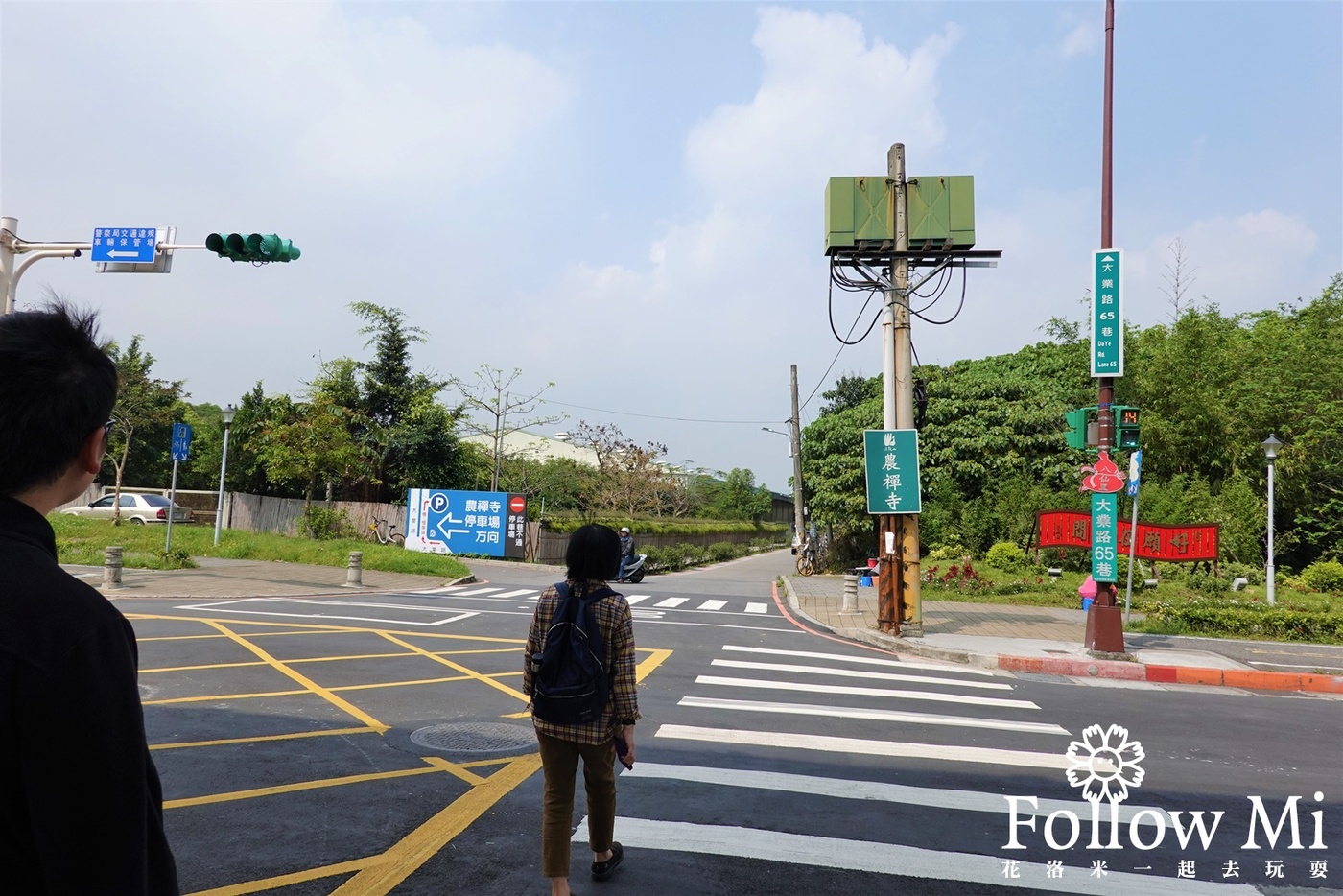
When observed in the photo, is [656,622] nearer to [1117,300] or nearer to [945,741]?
[945,741]

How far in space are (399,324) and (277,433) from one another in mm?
6204

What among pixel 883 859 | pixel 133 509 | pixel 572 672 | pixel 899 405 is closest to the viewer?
pixel 572 672

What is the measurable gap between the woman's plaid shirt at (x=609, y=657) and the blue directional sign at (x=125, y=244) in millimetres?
9744

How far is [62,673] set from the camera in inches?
55.1

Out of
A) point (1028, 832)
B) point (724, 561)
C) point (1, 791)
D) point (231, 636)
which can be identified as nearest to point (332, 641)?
point (231, 636)

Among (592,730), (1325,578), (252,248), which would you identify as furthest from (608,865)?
(1325,578)

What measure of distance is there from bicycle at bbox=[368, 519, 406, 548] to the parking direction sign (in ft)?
76.1

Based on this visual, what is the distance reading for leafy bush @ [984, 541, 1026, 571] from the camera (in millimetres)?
22875

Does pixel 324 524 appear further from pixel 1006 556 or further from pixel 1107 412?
pixel 1107 412

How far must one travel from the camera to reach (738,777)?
565 centimetres

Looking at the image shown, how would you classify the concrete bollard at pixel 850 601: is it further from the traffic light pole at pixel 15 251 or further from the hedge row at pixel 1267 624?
the traffic light pole at pixel 15 251

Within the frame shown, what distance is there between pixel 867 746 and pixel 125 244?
10844mm

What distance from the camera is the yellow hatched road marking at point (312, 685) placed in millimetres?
6805

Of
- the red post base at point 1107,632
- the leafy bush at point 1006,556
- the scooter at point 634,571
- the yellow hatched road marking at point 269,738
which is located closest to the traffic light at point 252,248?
the yellow hatched road marking at point 269,738
